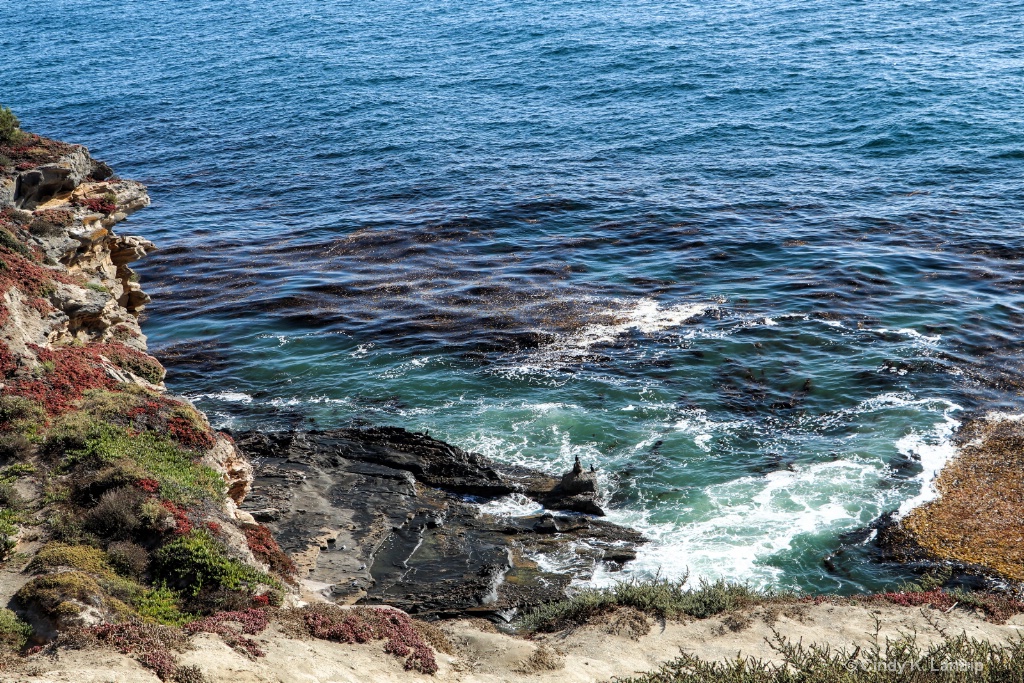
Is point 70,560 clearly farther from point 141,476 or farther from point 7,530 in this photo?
point 141,476

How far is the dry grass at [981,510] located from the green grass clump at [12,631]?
77.2ft

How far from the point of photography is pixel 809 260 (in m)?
49.1

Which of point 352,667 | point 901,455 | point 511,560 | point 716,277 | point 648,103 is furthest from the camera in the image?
point 648,103

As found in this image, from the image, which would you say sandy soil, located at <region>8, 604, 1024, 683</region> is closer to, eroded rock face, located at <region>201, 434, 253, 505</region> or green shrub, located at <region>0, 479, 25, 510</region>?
green shrub, located at <region>0, 479, 25, 510</region>

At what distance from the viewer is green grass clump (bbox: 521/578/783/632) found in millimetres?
20828

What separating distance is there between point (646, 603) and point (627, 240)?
35.0m

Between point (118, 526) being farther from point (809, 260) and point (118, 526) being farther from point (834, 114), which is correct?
point (834, 114)

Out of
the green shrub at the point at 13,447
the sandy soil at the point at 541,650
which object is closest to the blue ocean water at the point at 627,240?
the sandy soil at the point at 541,650

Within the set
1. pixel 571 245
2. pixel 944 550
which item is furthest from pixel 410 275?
pixel 944 550

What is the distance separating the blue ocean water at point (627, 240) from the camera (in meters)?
31.8

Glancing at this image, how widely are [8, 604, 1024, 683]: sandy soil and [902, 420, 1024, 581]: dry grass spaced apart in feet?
13.9

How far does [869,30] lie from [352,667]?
315ft

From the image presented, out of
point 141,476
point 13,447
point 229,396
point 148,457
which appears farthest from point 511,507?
point 229,396

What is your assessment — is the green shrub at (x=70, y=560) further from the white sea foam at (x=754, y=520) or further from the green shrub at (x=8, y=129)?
the green shrub at (x=8, y=129)
